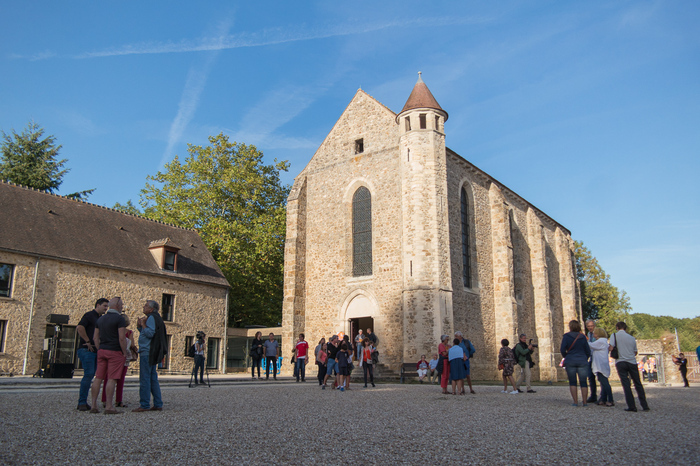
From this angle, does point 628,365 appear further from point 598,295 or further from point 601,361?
point 598,295

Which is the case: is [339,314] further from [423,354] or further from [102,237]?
[102,237]

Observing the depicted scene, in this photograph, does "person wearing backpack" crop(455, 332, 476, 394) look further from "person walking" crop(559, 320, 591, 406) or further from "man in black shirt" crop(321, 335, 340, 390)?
"man in black shirt" crop(321, 335, 340, 390)

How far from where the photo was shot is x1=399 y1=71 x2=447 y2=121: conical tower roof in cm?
2345

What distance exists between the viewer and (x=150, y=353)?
801cm

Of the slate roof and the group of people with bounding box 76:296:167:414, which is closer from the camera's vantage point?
the group of people with bounding box 76:296:167:414

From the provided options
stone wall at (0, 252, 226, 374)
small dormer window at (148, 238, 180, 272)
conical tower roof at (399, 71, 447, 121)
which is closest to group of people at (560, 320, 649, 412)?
conical tower roof at (399, 71, 447, 121)

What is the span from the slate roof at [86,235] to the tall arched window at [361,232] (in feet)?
26.6

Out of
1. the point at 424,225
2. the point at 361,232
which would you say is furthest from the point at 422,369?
the point at 361,232

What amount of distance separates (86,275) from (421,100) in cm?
1684

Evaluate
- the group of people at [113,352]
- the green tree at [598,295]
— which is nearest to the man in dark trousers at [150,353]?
the group of people at [113,352]

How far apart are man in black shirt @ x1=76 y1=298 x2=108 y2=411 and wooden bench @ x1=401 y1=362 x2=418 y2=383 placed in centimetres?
1351

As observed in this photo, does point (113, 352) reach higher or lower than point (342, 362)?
higher

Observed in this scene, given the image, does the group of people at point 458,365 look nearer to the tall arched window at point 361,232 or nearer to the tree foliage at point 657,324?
the tall arched window at point 361,232

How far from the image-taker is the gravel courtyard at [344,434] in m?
4.73
